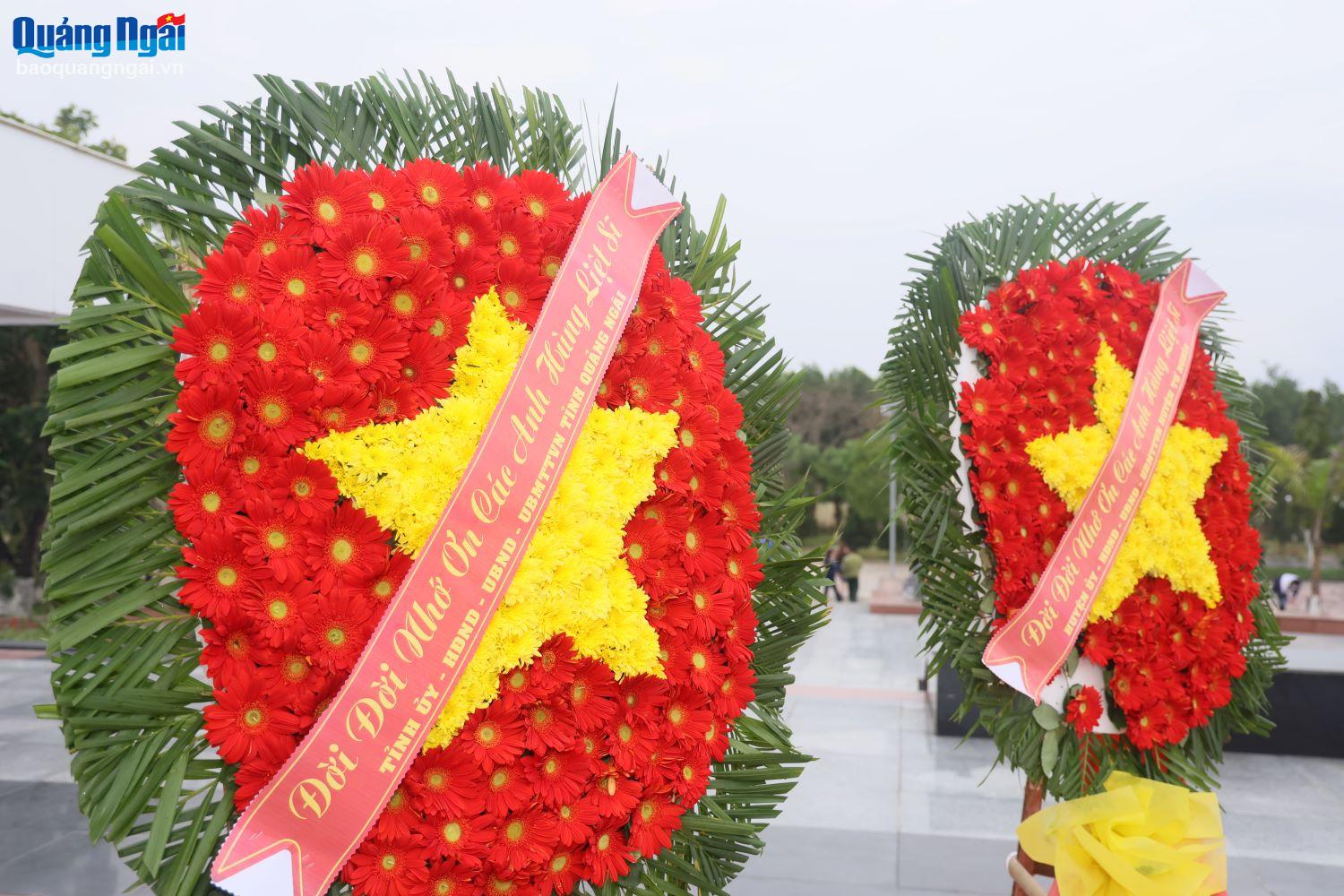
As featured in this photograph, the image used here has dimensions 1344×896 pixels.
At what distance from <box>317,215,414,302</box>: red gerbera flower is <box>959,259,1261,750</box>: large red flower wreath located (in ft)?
5.41

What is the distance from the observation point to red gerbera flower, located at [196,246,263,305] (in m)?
1.58

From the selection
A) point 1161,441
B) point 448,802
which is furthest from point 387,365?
point 1161,441

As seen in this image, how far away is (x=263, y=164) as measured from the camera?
6.00 feet

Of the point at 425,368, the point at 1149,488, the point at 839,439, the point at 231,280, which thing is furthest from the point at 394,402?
the point at 839,439

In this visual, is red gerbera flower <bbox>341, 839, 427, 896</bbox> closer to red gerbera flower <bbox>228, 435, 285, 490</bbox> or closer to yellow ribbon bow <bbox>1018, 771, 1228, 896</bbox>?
red gerbera flower <bbox>228, 435, 285, 490</bbox>

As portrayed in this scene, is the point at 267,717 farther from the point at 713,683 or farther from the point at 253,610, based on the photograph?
the point at 713,683

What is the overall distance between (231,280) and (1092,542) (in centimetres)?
213

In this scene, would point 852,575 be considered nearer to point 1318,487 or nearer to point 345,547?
point 1318,487

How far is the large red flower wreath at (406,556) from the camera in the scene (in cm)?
154

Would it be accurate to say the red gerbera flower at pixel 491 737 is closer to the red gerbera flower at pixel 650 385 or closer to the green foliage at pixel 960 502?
the red gerbera flower at pixel 650 385

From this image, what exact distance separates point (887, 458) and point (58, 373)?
206 centimetres

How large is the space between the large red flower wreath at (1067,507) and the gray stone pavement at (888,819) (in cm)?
69

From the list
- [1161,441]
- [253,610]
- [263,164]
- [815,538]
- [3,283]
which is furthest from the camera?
[815,538]

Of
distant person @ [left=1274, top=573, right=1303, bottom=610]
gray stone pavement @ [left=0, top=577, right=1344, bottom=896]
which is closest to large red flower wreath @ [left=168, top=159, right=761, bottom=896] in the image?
gray stone pavement @ [left=0, top=577, right=1344, bottom=896]
